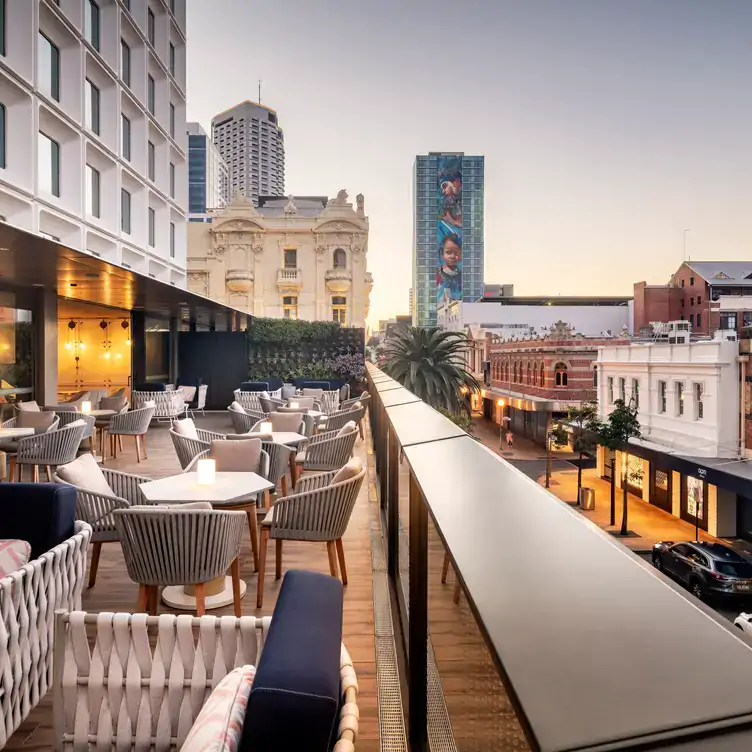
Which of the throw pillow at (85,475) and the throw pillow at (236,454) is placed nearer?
the throw pillow at (85,475)

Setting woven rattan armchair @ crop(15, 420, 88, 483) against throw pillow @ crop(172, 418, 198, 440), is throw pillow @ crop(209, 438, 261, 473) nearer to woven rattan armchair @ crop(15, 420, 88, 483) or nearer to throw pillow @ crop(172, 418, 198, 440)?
throw pillow @ crop(172, 418, 198, 440)

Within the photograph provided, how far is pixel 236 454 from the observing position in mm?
4816

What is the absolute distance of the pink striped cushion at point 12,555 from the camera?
2418 mm

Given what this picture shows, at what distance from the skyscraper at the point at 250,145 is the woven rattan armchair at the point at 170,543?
14891cm

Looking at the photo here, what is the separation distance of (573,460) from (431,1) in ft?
120

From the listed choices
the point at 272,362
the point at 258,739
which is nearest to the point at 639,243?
the point at 272,362

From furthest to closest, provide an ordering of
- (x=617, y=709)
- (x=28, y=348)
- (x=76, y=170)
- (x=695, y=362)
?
(x=695, y=362) < (x=76, y=170) < (x=28, y=348) < (x=617, y=709)

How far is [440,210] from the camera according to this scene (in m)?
157

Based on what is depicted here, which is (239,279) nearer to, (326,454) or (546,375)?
(546,375)

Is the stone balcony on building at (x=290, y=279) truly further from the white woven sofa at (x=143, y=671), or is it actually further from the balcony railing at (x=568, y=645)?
the balcony railing at (x=568, y=645)

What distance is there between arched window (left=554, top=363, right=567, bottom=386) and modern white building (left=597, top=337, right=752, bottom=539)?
8372mm

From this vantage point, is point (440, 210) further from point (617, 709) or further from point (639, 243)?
point (617, 709)

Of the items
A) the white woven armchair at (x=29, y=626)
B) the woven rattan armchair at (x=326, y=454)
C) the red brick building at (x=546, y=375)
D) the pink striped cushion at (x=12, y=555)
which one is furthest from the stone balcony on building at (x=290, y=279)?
the white woven armchair at (x=29, y=626)

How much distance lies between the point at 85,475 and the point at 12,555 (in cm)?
108
